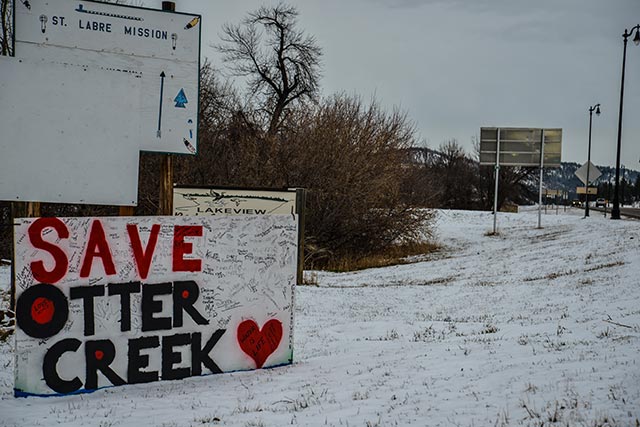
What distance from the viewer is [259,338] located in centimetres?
677

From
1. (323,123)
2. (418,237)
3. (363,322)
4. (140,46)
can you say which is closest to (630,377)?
(363,322)

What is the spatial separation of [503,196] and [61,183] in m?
65.2

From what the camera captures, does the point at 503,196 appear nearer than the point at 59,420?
No

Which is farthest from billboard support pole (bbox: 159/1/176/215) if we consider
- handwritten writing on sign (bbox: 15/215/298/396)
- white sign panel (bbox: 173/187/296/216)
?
white sign panel (bbox: 173/187/296/216)

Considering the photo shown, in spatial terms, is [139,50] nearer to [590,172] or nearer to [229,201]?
[229,201]

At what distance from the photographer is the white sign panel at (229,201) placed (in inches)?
466

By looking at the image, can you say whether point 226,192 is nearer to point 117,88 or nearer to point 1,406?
point 117,88

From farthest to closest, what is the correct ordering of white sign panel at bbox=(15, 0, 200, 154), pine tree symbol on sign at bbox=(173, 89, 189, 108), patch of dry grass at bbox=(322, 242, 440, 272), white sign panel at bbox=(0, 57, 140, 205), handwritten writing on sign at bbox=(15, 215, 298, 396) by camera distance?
A: patch of dry grass at bbox=(322, 242, 440, 272) < pine tree symbol on sign at bbox=(173, 89, 189, 108) < white sign panel at bbox=(15, 0, 200, 154) < white sign panel at bbox=(0, 57, 140, 205) < handwritten writing on sign at bbox=(15, 215, 298, 396)

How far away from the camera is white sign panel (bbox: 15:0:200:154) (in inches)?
290

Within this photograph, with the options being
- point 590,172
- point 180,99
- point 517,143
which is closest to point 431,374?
point 180,99

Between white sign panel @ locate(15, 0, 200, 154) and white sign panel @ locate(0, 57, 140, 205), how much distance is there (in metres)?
0.18

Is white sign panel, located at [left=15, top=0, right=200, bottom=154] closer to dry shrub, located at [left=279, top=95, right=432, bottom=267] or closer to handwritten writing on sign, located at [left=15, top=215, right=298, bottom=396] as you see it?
handwritten writing on sign, located at [left=15, top=215, right=298, bottom=396]

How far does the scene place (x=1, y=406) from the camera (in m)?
5.43

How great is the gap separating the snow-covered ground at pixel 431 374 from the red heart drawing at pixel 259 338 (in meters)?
0.19
